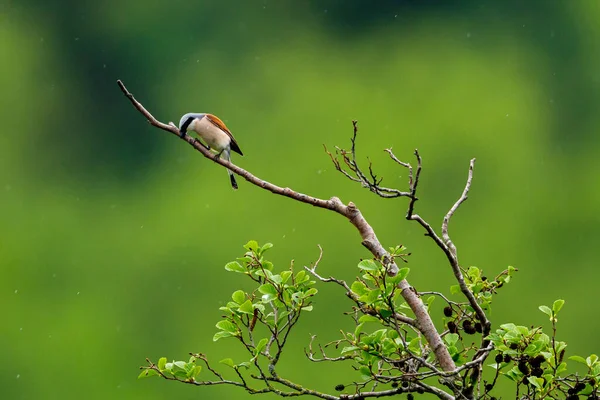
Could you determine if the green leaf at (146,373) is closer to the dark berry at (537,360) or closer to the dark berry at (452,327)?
the dark berry at (452,327)

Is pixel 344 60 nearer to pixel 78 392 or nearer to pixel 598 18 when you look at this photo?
pixel 598 18

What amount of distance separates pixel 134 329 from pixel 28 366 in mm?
1946

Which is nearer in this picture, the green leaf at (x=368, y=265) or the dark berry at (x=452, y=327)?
the green leaf at (x=368, y=265)

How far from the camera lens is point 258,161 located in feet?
69.1

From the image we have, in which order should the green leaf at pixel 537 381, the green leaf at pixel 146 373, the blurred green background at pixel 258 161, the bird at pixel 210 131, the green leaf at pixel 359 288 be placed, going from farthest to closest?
1. the blurred green background at pixel 258 161
2. the bird at pixel 210 131
3. the green leaf at pixel 146 373
4. the green leaf at pixel 359 288
5. the green leaf at pixel 537 381

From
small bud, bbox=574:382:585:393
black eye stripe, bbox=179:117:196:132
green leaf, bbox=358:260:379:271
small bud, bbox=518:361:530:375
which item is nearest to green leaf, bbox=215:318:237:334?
green leaf, bbox=358:260:379:271

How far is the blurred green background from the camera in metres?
18.4

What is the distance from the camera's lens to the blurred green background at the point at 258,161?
1844cm

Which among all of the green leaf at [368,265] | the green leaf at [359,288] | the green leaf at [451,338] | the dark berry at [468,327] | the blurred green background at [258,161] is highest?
the blurred green background at [258,161]

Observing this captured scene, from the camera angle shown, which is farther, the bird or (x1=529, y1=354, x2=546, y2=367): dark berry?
the bird

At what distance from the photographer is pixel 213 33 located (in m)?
28.3

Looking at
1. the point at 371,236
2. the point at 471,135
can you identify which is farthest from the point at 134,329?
the point at 371,236

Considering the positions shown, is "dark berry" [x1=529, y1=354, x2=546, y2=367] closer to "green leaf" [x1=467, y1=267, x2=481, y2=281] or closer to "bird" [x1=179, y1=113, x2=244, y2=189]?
"green leaf" [x1=467, y1=267, x2=481, y2=281]

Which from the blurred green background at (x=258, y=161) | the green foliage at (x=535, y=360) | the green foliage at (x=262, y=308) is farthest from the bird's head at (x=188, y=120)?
the blurred green background at (x=258, y=161)
